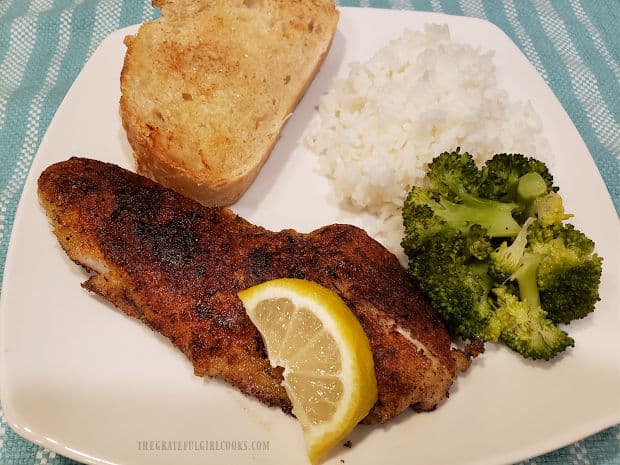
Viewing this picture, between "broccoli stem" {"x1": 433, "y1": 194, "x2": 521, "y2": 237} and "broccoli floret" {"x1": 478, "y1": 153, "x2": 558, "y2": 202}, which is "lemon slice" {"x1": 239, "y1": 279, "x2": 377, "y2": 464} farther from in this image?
"broccoli floret" {"x1": 478, "y1": 153, "x2": 558, "y2": 202}

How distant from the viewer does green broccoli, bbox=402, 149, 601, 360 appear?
2330 mm

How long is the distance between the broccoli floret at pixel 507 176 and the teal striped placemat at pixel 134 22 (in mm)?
1075

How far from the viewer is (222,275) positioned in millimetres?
2293

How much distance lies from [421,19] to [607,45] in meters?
1.65

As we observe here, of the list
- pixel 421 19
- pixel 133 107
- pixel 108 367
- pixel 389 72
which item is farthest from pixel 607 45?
pixel 108 367

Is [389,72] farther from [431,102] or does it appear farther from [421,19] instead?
[421,19]

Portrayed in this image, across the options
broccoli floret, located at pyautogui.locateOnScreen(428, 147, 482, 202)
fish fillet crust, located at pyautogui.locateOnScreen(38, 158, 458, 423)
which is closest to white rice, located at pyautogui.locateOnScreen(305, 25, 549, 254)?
broccoli floret, located at pyautogui.locateOnScreen(428, 147, 482, 202)

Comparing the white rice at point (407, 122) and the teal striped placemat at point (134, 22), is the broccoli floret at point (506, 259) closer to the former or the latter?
the white rice at point (407, 122)

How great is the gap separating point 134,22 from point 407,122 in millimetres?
2358

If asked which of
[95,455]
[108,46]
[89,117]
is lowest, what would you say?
[95,455]

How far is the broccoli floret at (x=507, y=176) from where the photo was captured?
2527 mm

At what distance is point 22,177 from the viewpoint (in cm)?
318

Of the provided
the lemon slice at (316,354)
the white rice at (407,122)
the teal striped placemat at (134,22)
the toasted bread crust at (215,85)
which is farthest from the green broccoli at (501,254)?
the teal striped placemat at (134,22)

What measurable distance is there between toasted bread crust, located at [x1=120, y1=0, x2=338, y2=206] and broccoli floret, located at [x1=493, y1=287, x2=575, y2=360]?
4.61ft
